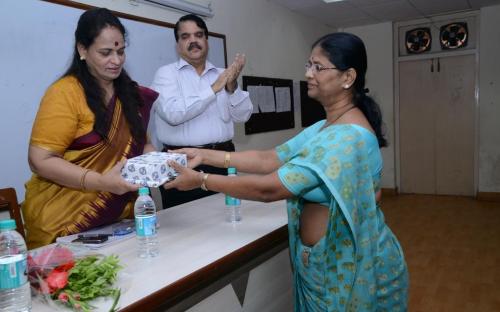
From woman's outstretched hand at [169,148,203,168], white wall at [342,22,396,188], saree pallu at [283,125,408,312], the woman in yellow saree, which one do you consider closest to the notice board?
white wall at [342,22,396,188]

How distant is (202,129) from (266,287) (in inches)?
45.7

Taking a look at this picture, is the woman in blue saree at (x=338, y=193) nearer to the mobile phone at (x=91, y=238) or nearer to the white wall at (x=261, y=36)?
the mobile phone at (x=91, y=238)

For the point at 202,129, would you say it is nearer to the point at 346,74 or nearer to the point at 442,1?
the point at 346,74

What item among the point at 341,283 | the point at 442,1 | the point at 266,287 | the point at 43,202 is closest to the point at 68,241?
the point at 43,202

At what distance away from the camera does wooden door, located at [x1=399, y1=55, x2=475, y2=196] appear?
5.48 meters

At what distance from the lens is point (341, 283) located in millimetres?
1308

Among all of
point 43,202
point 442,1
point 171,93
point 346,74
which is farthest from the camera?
point 442,1

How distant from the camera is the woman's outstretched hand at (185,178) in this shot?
4.78 ft

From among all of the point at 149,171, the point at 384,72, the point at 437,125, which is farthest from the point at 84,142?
the point at 437,125

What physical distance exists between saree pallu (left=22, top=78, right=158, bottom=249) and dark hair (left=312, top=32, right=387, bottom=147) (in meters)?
0.91

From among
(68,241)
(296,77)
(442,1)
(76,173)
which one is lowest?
(68,241)

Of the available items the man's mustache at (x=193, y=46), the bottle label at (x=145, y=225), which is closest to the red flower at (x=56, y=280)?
the bottle label at (x=145, y=225)

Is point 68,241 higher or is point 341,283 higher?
point 68,241

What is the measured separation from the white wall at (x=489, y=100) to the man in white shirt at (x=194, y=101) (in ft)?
13.1
